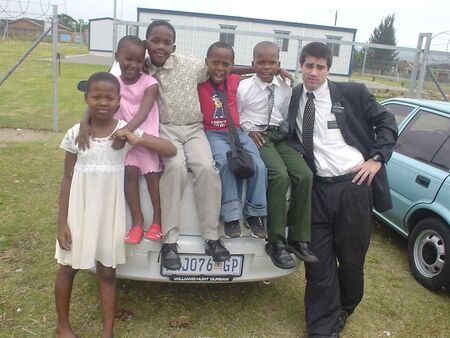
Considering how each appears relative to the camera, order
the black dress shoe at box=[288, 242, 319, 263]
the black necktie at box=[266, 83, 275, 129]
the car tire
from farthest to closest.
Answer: the car tire
the black necktie at box=[266, 83, 275, 129]
the black dress shoe at box=[288, 242, 319, 263]

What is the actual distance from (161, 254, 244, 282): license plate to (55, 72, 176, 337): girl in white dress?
1.37 feet

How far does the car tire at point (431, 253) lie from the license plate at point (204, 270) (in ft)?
6.43

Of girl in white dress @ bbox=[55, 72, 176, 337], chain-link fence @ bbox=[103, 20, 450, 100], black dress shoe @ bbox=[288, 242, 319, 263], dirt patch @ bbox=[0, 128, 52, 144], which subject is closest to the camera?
girl in white dress @ bbox=[55, 72, 176, 337]

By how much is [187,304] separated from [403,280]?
207 cm

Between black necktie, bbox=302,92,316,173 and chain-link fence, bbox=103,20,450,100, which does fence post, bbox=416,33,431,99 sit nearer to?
chain-link fence, bbox=103,20,450,100

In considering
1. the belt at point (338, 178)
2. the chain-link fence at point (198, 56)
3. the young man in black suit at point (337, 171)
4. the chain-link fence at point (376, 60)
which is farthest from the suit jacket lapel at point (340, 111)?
the chain-link fence at point (198, 56)

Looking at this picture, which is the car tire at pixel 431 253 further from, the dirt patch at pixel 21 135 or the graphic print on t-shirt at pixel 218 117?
the dirt patch at pixel 21 135

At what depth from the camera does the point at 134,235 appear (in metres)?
2.86

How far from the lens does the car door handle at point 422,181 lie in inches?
167

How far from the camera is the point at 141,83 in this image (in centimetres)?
310

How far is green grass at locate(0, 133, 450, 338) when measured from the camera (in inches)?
125

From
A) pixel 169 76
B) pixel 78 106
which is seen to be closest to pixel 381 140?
pixel 169 76

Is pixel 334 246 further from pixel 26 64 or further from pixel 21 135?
pixel 26 64

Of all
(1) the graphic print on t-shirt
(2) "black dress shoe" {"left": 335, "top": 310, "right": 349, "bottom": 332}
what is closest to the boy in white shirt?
(1) the graphic print on t-shirt
